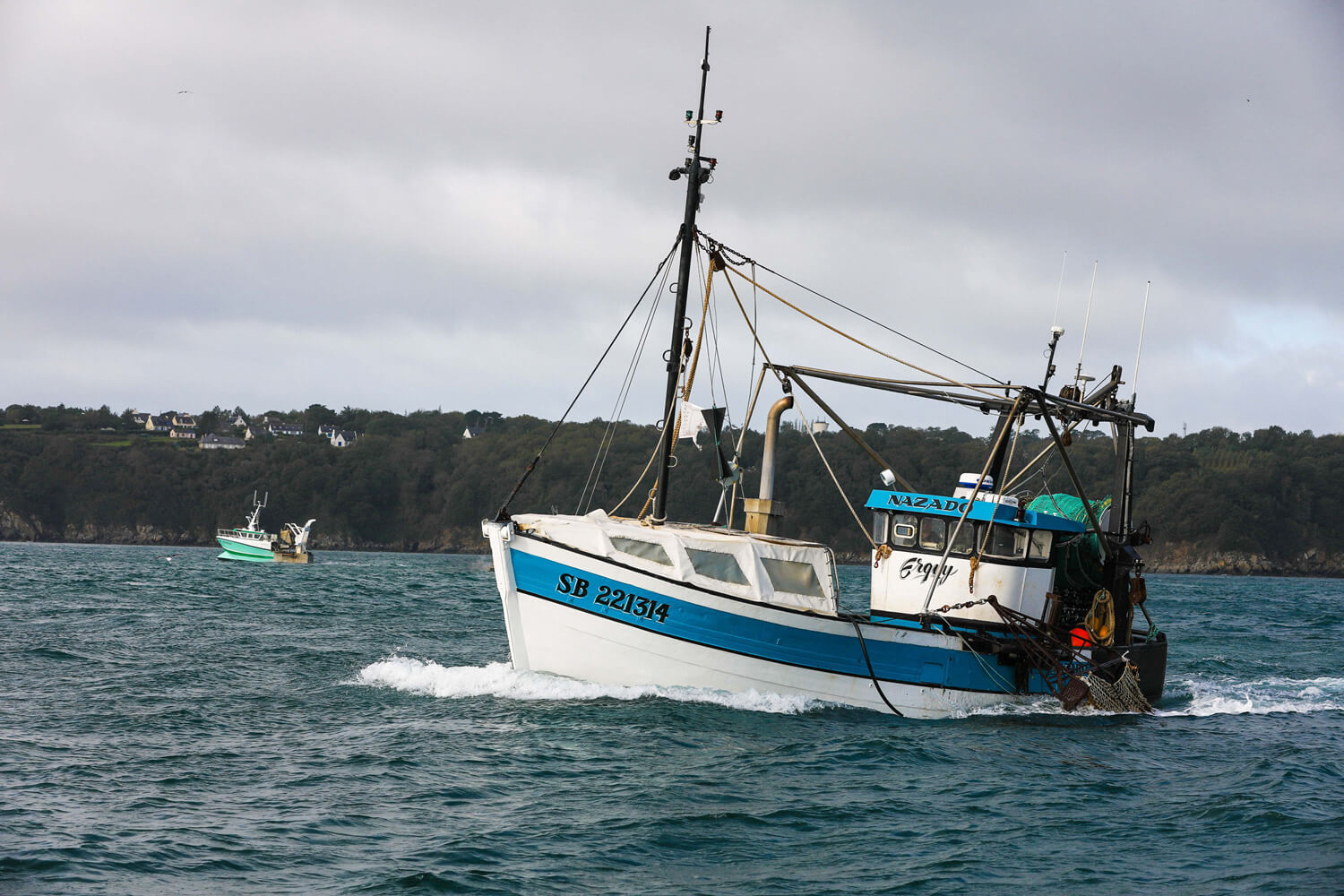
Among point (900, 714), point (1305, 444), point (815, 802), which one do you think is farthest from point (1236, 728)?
point (1305, 444)

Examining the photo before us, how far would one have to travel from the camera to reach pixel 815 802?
13.9m

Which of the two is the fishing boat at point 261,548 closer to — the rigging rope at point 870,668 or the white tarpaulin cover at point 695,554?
the white tarpaulin cover at point 695,554

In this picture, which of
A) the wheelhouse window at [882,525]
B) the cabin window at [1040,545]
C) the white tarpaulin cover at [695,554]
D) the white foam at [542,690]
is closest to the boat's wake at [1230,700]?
the cabin window at [1040,545]

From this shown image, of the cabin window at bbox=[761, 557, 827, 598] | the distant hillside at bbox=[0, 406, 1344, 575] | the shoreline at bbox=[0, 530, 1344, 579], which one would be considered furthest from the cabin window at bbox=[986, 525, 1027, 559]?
the shoreline at bbox=[0, 530, 1344, 579]

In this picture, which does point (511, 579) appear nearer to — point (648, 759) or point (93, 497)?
point (648, 759)

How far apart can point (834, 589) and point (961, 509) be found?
359 centimetres

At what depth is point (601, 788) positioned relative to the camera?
1409 cm

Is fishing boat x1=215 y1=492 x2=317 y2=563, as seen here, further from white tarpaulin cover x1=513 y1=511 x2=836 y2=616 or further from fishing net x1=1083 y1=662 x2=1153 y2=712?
fishing net x1=1083 y1=662 x2=1153 y2=712

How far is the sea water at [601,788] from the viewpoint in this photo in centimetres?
1108

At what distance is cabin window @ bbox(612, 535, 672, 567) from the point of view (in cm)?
1880

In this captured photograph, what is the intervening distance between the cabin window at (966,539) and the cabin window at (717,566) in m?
5.27

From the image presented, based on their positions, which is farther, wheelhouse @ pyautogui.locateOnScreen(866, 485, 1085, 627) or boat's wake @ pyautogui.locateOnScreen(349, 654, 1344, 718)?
wheelhouse @ pyautogui.locateOnScreen(866, 485, 1085, 627)

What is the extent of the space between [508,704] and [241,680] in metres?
6.35

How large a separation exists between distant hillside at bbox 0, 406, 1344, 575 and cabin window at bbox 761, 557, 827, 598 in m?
110
